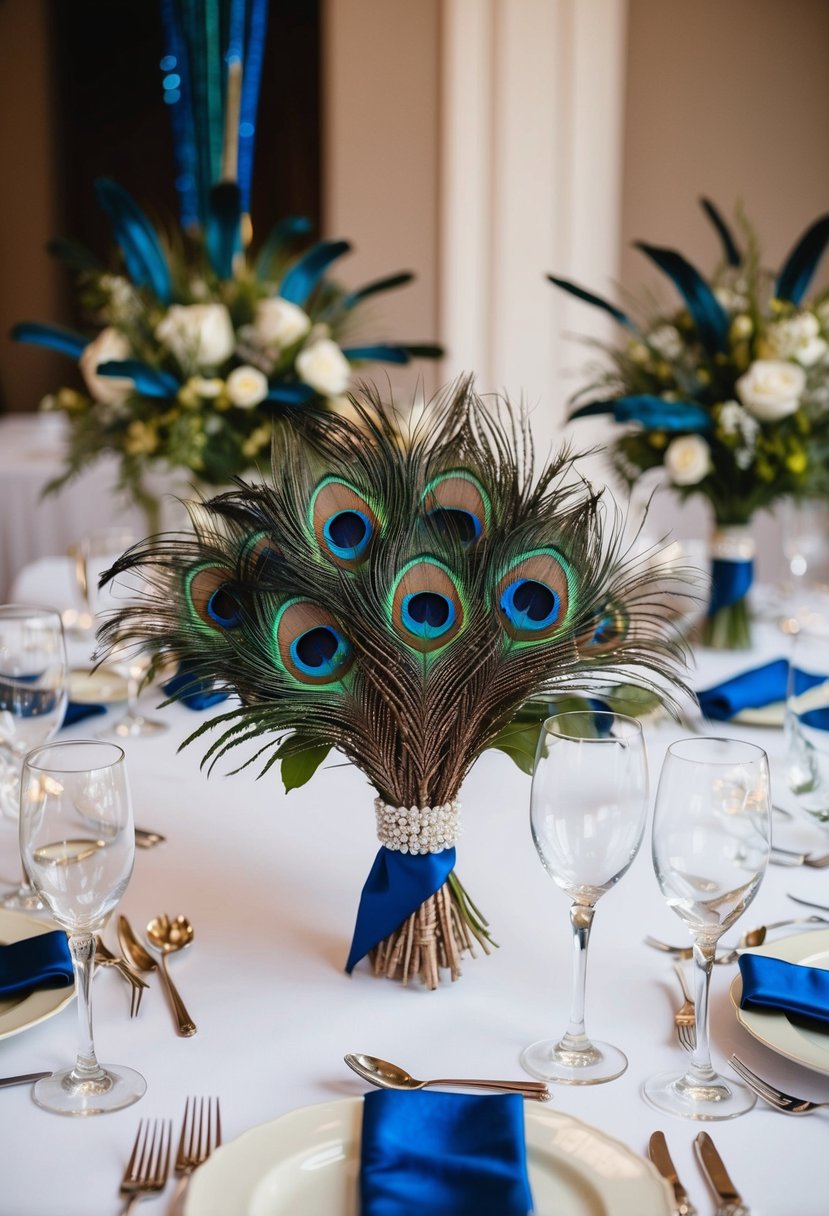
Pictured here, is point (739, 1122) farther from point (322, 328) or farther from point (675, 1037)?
point (322, 328)

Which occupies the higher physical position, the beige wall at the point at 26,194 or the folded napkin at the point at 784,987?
the beige wall at the point at 26,194

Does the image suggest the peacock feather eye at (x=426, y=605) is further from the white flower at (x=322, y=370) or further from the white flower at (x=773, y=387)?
the white flower at (x=322, y=370)

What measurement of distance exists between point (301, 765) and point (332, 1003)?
7.2 inches

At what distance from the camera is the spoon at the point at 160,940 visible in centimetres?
98

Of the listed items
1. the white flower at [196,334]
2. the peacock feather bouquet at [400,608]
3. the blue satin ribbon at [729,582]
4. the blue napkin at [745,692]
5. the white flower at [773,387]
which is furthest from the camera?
the white flower at [196,334]

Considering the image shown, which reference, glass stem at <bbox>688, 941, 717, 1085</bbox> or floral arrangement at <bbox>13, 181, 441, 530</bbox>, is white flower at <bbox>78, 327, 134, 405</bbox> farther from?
glass stem at <bbox>688, 941, 717, 1085</bbox>

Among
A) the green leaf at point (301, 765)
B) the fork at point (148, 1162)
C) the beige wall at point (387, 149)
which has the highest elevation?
the beige wall at point (387, 149)

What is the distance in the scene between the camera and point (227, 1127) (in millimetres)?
784

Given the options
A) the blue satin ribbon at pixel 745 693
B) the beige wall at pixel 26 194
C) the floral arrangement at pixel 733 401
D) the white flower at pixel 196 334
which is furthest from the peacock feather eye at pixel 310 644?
the beige wall at pixel 26 194

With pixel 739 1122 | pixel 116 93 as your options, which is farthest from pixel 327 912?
pixel 116 93

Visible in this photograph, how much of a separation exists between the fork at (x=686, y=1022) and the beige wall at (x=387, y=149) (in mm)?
3951

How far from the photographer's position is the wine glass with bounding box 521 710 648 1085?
32.1 inches

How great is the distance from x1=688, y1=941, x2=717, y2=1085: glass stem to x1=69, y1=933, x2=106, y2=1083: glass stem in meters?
0.39

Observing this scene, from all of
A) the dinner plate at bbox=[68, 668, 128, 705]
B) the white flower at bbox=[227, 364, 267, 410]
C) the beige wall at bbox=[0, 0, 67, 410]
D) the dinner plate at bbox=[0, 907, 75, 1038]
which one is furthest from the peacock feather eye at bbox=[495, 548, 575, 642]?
the beige wall at bbox=[0, 0, 67, 410]
